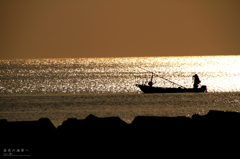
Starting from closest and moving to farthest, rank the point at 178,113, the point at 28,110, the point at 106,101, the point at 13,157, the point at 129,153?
the point at 13,157
the point at 129,153
the point at 178,113
the point at 28,110
the point at 106,101

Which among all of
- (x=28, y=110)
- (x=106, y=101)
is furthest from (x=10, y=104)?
(x=106, y=101)

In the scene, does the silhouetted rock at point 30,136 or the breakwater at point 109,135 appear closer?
the silhouetted rock at point 30,136

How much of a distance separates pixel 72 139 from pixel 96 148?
118 centimetres

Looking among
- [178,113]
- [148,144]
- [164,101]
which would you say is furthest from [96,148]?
[164,101]

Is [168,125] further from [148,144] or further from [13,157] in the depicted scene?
[13,157]

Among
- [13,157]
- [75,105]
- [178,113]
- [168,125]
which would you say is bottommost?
[13,157]

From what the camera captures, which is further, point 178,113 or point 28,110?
point 28,110

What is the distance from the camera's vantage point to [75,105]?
48.8 metres

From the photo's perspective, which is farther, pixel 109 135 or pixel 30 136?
pixel 109 135

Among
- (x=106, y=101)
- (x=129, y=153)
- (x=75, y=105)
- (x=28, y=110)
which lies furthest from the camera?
(x=106, y=101)

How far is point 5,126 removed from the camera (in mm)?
15859

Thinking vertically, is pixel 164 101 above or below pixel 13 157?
above

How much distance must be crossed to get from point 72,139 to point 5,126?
297 cm

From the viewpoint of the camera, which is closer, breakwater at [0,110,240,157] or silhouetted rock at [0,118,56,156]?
silhouetted rock at [0,118,56,156]
